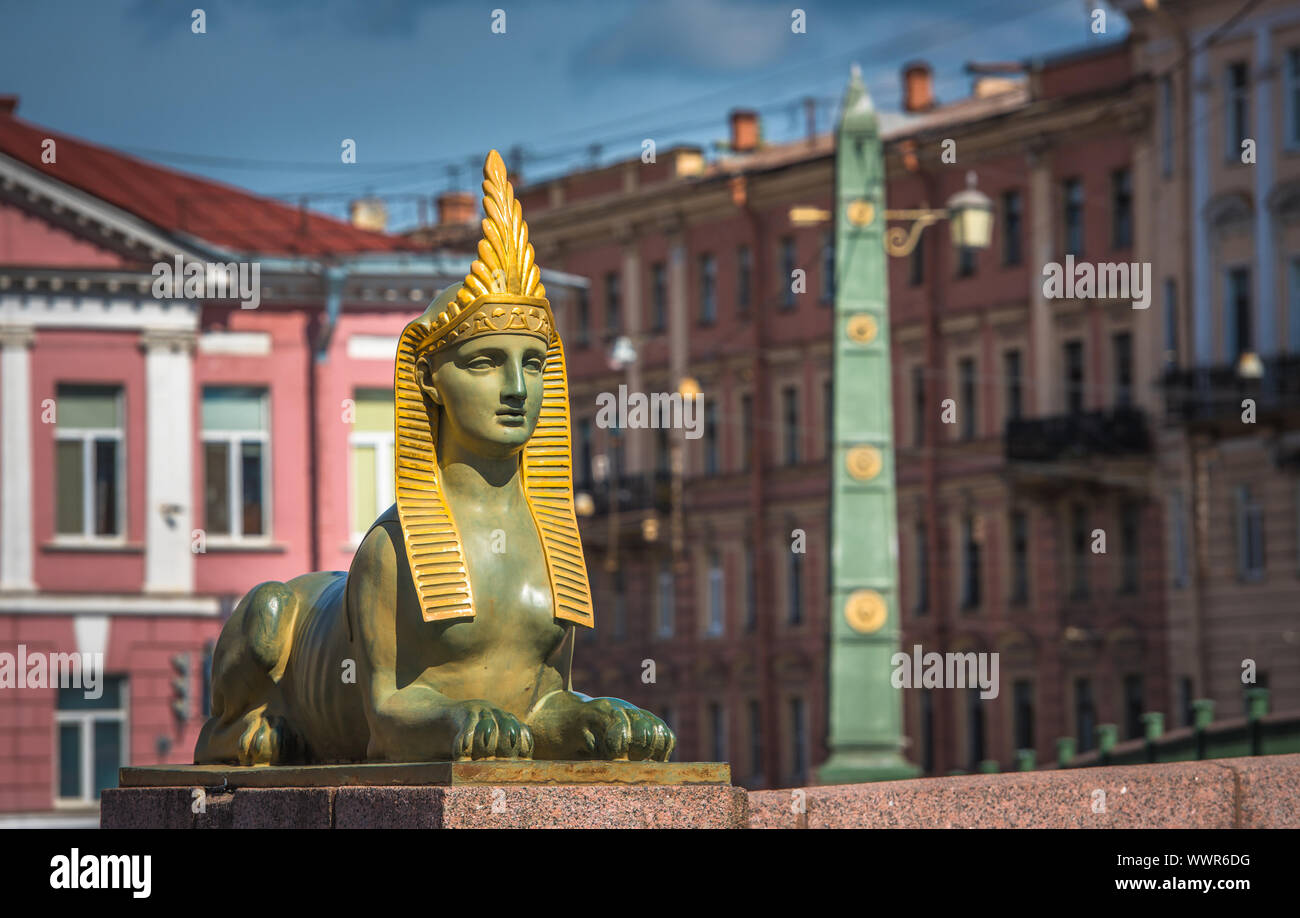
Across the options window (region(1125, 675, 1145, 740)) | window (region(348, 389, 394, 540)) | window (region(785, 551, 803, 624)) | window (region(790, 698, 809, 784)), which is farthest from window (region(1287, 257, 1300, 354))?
window (region(348, 389, 394, 540))

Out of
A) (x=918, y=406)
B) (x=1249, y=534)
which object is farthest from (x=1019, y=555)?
(x=1249, y=534)

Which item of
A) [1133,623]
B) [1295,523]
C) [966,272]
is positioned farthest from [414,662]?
[966,272]

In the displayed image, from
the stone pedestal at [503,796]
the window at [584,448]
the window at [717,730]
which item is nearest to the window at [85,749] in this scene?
the stone pedestal at [503,796]

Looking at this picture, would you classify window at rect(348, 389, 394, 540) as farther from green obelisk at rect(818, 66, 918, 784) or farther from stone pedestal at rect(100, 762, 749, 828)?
stone pedestal at rect(100, 762, 749, 828)

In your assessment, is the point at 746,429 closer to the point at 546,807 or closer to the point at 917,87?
the point at 917,87

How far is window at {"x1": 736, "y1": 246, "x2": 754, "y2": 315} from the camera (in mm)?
56594

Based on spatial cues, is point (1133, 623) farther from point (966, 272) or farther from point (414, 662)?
point (414, 662)

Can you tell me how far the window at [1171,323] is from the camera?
46094 millimetres

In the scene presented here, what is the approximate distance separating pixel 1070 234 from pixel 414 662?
142ft

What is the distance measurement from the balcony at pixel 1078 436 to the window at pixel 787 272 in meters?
7.85

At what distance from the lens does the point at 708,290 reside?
58062 mm

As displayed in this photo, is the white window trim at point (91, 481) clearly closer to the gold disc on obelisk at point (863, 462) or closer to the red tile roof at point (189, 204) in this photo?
the red tile roof at point (189, 204)

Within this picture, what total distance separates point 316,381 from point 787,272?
23.6 meters
